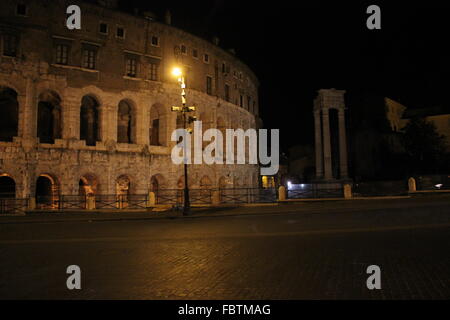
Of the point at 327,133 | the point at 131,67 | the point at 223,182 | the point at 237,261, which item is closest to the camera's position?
the point at 237,261

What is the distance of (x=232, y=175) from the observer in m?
39.0

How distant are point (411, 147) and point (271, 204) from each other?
3019cm

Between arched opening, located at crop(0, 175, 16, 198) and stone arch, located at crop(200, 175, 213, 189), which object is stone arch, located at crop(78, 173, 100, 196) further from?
stone arch, located at crop(200, 175, 213, 189)

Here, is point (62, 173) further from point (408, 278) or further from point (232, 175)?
point (408, 278)

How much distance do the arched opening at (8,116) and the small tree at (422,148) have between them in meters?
44.1

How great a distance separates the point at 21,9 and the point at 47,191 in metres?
14.9

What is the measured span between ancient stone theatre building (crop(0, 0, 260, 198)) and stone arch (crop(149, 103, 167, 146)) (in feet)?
0.34

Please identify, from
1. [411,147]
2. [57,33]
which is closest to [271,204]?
[57,33]

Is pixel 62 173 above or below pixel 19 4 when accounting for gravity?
below

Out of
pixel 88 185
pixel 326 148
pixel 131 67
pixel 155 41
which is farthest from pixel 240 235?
pixel 155 41

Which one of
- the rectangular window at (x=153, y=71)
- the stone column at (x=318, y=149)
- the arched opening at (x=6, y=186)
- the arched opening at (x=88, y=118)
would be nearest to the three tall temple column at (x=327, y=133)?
the stone column at (x=318, y=149)

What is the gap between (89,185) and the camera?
95.9 feet

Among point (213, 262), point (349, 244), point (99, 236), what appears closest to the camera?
point (213, 262)

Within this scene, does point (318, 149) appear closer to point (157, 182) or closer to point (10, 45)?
point (157, 182)
